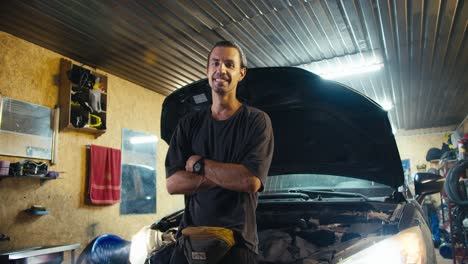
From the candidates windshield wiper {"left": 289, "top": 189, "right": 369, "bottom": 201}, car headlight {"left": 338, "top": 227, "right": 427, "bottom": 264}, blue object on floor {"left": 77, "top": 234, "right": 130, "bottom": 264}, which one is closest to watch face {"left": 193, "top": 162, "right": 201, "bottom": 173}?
car headlight {"left": 338, "top": 227, "right": 427, "bottom": 264}

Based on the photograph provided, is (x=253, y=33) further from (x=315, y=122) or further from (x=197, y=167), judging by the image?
(x=197, y=167)

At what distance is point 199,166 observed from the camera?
140 centimetres

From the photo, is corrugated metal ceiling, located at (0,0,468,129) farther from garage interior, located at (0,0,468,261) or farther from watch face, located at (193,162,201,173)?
watch face, located at (193,162,201,173)

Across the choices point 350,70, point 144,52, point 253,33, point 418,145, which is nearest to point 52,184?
point 144,52

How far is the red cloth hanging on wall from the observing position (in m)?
4.91

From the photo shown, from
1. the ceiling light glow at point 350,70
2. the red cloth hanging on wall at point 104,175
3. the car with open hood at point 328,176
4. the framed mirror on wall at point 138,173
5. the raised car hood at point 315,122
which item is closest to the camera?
the car with open hood at point 328,176

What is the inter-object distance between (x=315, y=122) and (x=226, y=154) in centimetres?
105

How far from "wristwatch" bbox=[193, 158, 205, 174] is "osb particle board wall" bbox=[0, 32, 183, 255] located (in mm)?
3540

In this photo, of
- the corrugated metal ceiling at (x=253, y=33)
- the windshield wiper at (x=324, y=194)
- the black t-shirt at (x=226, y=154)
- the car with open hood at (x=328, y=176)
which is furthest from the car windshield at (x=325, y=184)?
the corrugated metal ceiling at (x=253, y=33)

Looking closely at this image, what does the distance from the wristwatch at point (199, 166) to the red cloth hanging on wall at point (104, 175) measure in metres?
3.93

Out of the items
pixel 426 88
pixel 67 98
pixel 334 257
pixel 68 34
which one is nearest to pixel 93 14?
pixel 68 34

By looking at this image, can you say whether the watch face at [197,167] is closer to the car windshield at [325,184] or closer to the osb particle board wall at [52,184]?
the car windshield at [325,184]

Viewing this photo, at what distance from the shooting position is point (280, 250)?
171 centimetres

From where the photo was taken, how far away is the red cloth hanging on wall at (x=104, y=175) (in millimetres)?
4914
